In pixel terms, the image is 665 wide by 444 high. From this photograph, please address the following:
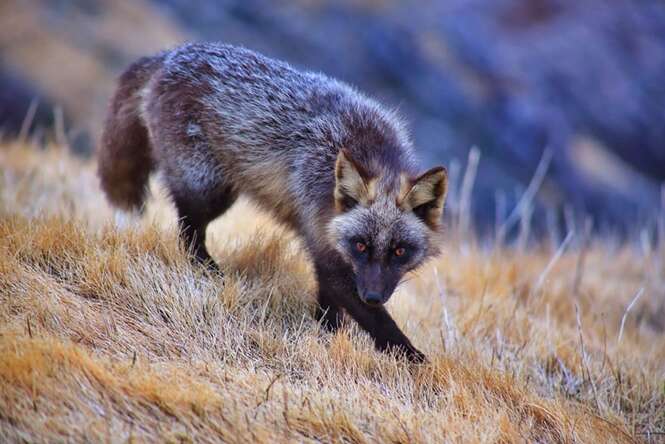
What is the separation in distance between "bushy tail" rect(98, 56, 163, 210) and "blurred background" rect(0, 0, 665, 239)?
8352 millimetres

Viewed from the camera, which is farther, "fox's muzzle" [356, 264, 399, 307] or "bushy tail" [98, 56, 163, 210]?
"bushy tail" [98, 56, 163, 210]

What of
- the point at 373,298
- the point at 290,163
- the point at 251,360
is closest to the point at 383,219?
the point at 373,298

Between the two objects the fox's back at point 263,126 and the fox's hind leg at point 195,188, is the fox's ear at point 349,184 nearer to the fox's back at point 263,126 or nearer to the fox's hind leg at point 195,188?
the fox's back at point 263,126

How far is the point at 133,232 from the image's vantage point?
15.1 feet

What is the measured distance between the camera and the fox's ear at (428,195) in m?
4.20

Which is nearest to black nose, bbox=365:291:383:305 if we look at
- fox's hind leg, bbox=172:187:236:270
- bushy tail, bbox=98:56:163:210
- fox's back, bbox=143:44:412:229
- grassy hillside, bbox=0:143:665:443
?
grassy hillside, bbox=0:143:665:443

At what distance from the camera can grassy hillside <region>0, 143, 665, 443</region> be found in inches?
123

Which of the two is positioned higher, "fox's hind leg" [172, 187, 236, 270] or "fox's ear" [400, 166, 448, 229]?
"fox's ear" [400, 166, 448, 229]

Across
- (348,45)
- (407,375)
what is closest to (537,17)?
(348,45)

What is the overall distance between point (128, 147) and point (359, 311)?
2425 mm

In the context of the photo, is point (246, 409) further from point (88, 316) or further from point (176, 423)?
point (88, 316)

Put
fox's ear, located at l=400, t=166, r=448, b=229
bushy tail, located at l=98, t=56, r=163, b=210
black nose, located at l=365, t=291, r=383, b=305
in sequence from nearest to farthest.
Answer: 1. black nose, located at l=365, t=291, r=383, b=305
2. fox's ear, located at l=400, t=166, r=448, b=229
3. bushy tail, located at l=98, t=56, r=163, b=210

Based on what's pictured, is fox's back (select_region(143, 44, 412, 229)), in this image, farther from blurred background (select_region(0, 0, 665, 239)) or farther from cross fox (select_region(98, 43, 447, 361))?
blurred background (select_region(0, 0, 665, 239))

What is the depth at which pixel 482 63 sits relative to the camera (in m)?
17.7
